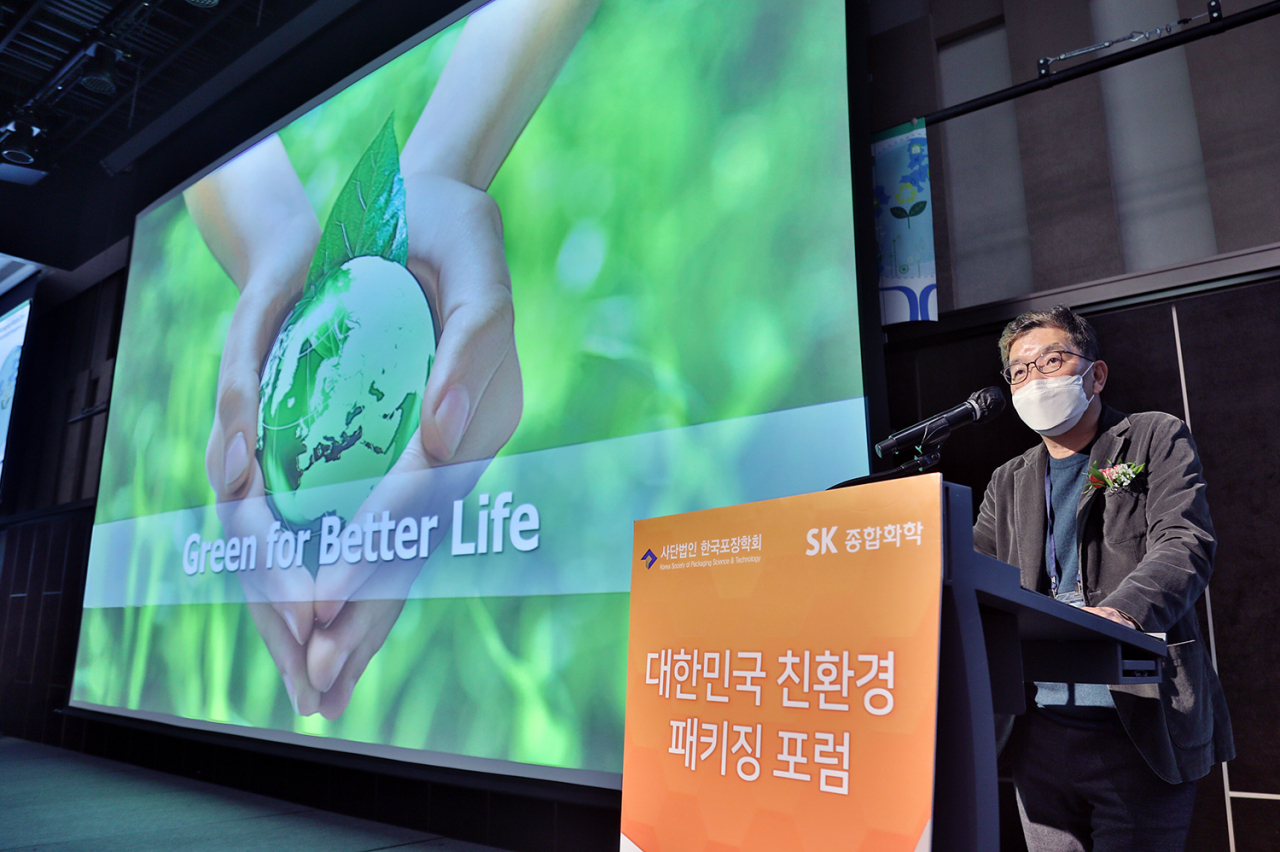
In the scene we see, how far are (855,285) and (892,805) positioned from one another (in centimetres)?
147

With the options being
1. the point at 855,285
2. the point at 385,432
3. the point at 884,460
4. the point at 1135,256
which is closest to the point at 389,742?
the point at 385,432

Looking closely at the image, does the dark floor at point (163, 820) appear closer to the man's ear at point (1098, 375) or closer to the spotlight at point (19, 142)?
the man's ear at point (1098, 375)

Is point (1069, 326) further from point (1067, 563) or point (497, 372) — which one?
point (497, 372)

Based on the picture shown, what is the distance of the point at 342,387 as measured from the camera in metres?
3.29

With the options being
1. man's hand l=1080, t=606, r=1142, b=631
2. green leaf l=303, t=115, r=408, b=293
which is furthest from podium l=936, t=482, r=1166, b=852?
green leaf l=303, t=115, r=408, b=293

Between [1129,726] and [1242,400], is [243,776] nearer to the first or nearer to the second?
[1129,726]

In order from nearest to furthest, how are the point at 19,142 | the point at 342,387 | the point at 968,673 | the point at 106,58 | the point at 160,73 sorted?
the point at 968,673, the point at 342,387, the point at 106,58, the point at 160,73, the point at 19,142

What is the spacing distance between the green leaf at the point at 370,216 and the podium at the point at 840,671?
2547mm

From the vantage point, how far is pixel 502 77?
301 cm

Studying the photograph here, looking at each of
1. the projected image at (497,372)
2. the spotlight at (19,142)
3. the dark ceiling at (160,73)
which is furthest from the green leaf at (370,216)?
the spotlight at (19,142)

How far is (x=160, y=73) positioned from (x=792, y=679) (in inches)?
217

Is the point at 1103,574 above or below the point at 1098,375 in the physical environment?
below

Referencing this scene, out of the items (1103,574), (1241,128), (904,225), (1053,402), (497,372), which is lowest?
(1103,574)

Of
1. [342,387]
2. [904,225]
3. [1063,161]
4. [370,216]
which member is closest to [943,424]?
[904,225]
